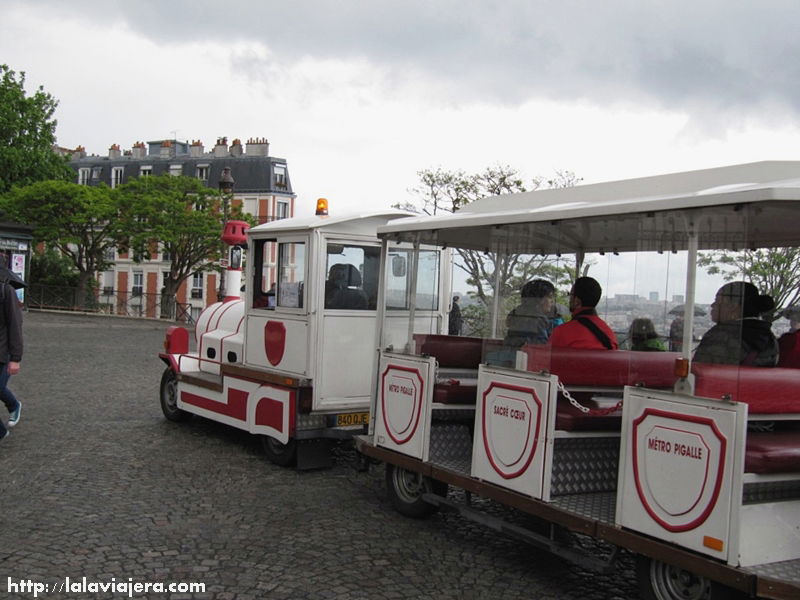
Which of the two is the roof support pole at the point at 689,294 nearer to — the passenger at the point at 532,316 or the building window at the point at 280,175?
→ the passenger at the point at 532,316

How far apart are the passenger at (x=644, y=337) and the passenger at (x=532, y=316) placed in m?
0.70

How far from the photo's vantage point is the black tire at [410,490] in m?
6.31

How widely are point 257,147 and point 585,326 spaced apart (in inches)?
2817

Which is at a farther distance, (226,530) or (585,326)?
(226,530)

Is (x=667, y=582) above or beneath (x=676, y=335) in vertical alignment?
beneath

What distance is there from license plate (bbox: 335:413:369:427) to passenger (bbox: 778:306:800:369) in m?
4.13

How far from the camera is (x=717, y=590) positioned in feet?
13.2

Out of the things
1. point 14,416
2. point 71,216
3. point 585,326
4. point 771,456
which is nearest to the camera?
point 771,456

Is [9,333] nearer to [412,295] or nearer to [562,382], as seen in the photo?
[412,295]

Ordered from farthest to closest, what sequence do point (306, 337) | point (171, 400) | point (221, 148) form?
point (221, 148) → point (171, 400) → point (306, 337)

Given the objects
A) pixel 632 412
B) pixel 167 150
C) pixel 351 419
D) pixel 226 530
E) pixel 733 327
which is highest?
pixel 167 150

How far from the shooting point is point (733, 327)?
4.23 meters

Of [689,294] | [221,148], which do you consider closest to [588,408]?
[689,294]

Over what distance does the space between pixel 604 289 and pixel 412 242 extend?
1.83m
